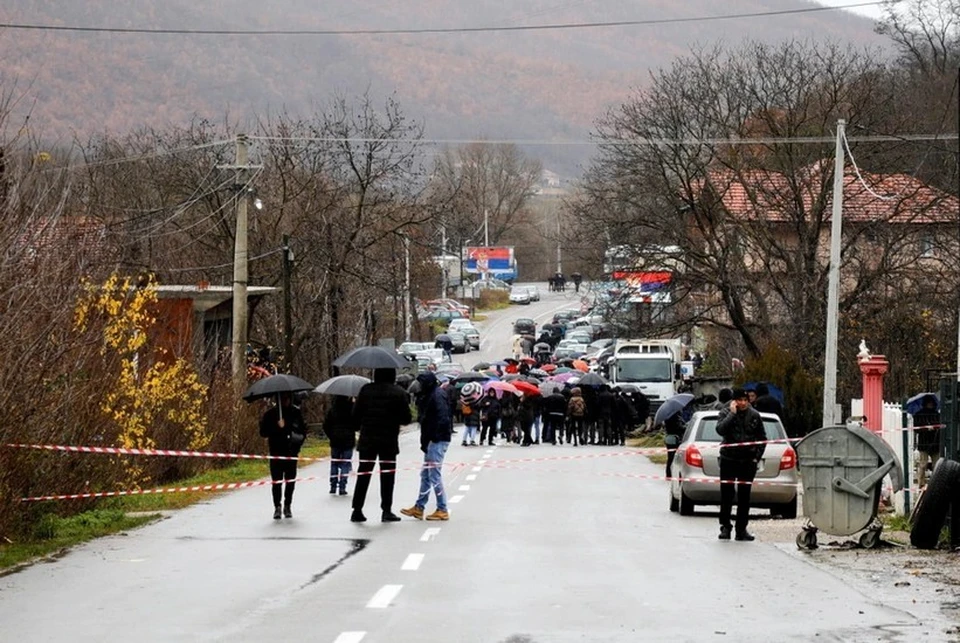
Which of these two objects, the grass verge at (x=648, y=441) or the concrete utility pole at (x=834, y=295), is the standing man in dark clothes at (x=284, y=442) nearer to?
the concrete utility pole at (x=834, y=295)

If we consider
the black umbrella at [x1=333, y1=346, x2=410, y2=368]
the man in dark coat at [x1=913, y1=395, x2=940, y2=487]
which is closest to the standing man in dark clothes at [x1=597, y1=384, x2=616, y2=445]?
the man in dark coat at [x1=913, y1=395, x2=940, y2=487]

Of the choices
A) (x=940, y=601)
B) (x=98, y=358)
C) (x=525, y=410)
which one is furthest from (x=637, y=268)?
(x=940, y=601)

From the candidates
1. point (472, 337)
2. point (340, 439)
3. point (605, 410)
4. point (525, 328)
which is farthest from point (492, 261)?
point (340, 439)

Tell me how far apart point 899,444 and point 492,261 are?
128 m

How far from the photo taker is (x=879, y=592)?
1359 cm

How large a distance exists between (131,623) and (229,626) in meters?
0.70

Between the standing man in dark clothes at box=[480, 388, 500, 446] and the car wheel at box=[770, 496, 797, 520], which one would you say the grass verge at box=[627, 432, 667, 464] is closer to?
the standing man in dark clothes at box=[480, 388, 500, 446]

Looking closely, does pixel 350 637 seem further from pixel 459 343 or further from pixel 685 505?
pixel 459 343

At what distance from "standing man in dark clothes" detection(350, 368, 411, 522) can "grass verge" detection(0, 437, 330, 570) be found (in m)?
2.64

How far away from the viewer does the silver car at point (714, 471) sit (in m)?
21.7

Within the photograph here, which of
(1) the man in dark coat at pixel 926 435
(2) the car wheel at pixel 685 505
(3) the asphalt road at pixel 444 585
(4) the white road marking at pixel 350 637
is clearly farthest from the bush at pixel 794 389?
(4) the white road marking at pixel 350 637

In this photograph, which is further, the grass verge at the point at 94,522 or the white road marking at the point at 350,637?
the grass verge at the point at 94,522

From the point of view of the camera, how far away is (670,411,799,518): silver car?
71.2 ft

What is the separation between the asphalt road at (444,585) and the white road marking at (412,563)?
0.05 ft
